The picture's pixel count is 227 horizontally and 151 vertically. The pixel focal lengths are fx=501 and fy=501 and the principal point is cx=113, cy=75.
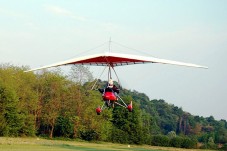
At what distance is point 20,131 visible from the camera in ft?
214

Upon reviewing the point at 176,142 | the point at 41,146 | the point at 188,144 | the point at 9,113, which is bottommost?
the point at 41,146

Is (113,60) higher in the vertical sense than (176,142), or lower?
higher

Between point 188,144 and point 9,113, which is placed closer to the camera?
point 9,113

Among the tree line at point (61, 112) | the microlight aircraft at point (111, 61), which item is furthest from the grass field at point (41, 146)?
the tree line at point (61, 112)

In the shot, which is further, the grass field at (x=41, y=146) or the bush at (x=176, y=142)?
the bush at (x=176, y=142)

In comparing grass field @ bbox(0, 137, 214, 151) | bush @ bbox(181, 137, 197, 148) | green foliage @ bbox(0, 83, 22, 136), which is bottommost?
grass field @ bbox(0, 137, 214, 151)

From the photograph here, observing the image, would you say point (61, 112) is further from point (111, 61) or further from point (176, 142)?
point (111, 61)

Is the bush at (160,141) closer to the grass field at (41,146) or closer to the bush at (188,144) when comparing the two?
the bush at (188,144)

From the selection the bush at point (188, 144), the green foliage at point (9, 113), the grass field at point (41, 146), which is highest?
the green foliage at point (9, 113)

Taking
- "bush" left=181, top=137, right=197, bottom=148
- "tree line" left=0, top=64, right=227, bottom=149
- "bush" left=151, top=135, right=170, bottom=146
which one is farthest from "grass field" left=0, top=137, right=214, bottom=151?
"bush" left=181, top=137, right=197, bottom=148

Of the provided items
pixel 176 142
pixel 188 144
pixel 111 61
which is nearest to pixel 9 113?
pixel 176 142

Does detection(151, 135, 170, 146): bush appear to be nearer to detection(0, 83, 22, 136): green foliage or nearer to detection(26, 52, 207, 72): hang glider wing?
detection(0, 83, 22, 136): green foliage

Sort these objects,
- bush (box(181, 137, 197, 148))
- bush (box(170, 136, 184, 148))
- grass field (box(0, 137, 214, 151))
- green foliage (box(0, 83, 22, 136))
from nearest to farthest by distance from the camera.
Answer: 1. grass field (box(0, 137, 214, 151))
2. green foliage (box(0, 83, 22, 136))
3. bush (box(170, 136, 184, 148))
4. bush (box(181, 137, 197, 148))

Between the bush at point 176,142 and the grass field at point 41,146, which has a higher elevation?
the bush at point 176,142
